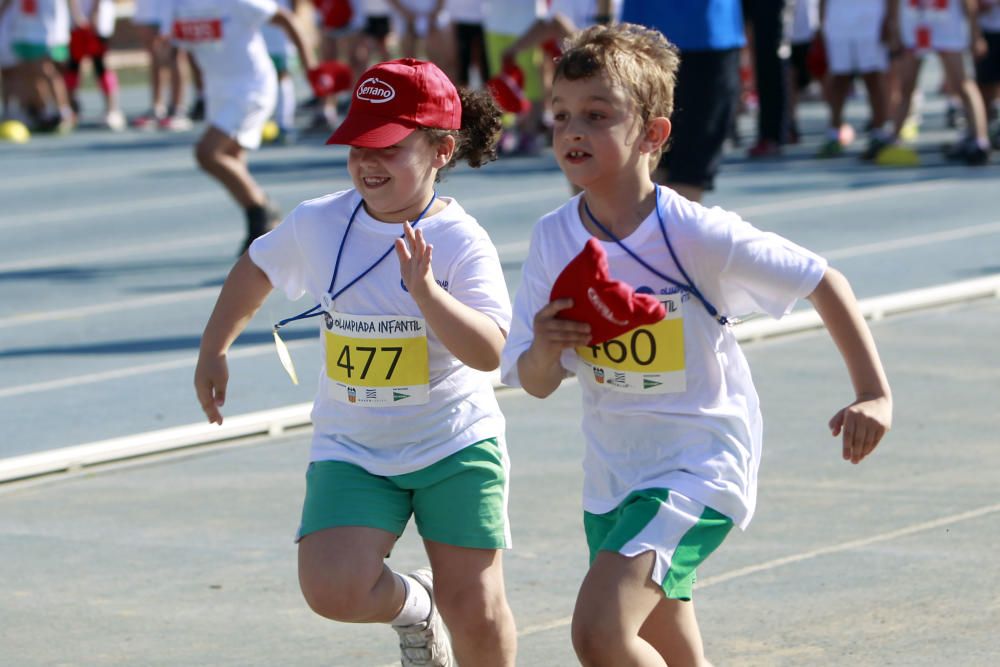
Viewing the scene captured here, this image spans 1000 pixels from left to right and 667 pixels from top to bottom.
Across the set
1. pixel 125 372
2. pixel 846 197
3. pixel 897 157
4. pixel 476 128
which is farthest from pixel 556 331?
pixel 897 157

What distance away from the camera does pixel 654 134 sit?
407cm

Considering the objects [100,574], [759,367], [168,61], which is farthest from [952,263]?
[168,61]

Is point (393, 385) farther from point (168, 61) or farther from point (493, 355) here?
point (168, 61)

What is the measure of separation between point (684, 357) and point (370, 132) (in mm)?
916

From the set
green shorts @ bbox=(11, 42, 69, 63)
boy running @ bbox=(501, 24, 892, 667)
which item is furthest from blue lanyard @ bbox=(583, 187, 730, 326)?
green shorts @ bbox=(11, 42, 69, 63)

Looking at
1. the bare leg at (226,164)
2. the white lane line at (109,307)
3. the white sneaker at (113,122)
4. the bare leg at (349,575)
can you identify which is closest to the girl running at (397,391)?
the bare leg at (349,575)

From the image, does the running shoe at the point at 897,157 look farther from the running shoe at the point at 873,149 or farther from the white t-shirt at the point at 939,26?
the white t-shirt at the point at 939,26

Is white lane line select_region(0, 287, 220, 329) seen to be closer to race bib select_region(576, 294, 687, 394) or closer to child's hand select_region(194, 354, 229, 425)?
child's hand select_region(194, 354, 229, 425)

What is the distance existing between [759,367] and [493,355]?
439 cm

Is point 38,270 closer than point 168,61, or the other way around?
point 38,270

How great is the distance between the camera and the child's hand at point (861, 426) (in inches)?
146

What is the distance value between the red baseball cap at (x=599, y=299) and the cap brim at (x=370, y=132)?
78 centimetres

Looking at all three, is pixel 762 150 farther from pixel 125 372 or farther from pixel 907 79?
pixel 125 372

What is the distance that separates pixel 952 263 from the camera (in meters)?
11.1
